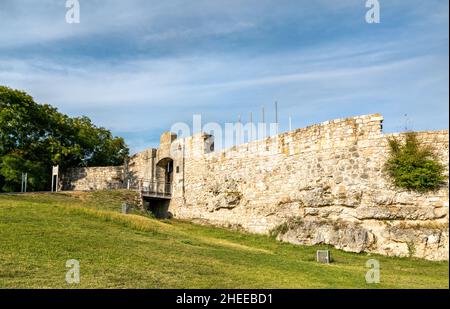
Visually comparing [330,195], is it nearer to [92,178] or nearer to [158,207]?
[158,207]

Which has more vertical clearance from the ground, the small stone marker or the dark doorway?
the dark doorway

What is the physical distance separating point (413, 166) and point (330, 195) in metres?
3.45

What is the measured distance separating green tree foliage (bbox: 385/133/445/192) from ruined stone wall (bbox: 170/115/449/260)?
0.82 feet

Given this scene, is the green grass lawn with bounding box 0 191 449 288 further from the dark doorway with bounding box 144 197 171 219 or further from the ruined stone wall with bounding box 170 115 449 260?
the dark doorway with bounding box 144 197 171 219

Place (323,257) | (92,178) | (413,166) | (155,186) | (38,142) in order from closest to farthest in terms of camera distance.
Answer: (323,257) < (413,166) < (155,186) < (38,142) < (92,178)

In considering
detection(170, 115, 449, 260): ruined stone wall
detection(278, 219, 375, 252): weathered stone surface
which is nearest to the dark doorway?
detection(170, 115, 449, 260): ruined stone wall

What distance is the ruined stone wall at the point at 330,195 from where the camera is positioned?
50.1 ft

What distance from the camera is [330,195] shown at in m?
18.0

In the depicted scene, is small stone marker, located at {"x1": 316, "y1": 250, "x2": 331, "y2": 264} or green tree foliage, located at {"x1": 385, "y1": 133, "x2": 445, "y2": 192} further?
green tree foliage, located at {"x1": 385, "y1": 133, "x2": 445, "y2": 192}

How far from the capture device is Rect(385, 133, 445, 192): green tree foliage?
15.1 m

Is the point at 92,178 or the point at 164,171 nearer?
the point at 164,171

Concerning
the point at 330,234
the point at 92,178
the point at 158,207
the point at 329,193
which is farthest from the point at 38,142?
the point at 330,234

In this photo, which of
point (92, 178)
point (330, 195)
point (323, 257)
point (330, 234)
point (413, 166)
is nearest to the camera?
point (323, 257)
